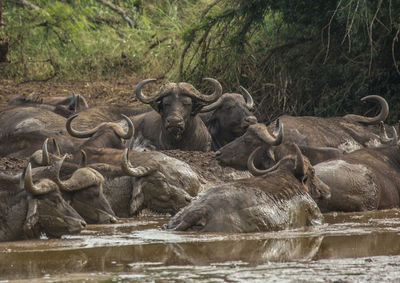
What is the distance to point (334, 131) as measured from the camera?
14547 millimetres

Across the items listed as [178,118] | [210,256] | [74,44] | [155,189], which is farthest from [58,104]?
[210,256]

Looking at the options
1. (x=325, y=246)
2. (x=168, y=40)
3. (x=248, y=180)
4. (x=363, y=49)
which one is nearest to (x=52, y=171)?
(x=248, y=180)

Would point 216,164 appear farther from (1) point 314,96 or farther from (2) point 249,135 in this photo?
(1) point 314,96

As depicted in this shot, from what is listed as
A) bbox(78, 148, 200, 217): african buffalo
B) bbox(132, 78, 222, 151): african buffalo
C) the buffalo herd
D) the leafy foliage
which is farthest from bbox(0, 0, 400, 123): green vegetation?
bbox(78, 148, 200, 217): african buffalo

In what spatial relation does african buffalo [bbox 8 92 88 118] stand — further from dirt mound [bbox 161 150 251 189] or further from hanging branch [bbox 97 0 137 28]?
hanging branch [bbox 97 0 137 28]

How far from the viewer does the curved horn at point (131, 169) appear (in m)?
10.8

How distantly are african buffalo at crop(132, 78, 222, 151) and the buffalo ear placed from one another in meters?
3.33

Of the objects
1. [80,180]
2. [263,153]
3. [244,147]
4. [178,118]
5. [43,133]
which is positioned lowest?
[80,180]

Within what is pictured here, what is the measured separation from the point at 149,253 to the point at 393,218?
3.90 metres

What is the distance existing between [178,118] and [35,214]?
6.05 meters

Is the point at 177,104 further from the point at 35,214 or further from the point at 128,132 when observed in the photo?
the point at 35,214

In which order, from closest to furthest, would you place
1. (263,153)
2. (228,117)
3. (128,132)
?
(263,153) < (128,132) < (228,117)

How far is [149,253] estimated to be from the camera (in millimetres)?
7480

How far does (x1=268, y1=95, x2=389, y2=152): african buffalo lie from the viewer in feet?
45.2
